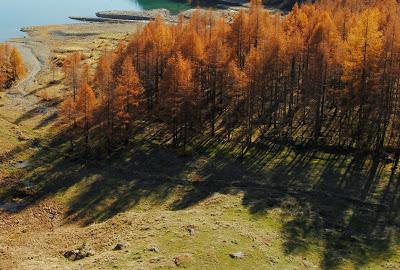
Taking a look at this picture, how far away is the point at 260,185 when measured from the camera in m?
63.5

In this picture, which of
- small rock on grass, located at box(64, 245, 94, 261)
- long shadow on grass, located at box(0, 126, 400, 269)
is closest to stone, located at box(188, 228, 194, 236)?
long shadow on grass, located at box(0, 126, 400, 269)

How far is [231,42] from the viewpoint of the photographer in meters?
93.2

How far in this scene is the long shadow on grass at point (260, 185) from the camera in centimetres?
5056

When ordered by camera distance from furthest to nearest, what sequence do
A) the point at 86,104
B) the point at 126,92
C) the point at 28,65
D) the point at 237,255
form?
1. the point at 28,65
2. the point at 126,92
3. the point at 86,104
4. the point at 237,255

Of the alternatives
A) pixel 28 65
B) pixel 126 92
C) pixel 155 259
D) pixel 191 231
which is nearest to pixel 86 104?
pixel 126 92

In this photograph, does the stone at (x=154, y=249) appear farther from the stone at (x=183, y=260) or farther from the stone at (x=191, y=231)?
the stone at (x=191, y=231)

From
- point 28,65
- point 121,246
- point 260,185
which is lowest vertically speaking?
→ point 260,185

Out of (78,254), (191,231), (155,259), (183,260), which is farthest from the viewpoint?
(191,231)

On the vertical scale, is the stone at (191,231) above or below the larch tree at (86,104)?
below

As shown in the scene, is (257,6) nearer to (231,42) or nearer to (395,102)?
(231,42)

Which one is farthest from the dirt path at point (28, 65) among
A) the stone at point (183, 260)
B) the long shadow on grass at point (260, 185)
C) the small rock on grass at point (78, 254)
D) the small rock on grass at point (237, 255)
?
the small rock on grass at point (237, 255)

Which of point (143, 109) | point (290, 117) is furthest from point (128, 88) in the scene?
point (290, 117)

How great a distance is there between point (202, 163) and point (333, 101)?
96.2 ft

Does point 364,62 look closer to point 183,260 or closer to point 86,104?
point 183,260
